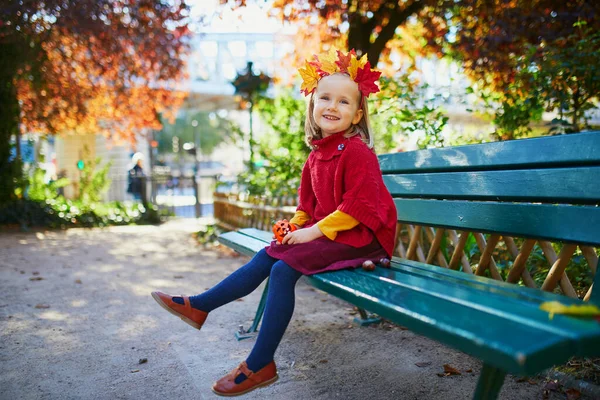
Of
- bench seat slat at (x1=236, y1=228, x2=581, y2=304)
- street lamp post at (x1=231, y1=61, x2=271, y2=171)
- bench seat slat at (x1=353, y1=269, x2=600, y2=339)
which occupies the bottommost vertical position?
bench seat slat at (x1=236, y1=228, x2=581, y2=304)

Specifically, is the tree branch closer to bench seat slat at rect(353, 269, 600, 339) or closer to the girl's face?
the girl's face

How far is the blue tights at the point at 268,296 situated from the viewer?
6.50 ft

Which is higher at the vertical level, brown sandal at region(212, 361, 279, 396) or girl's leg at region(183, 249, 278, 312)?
→ girl's leg at region(183, 249, 278, 312)

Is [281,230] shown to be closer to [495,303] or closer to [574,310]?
[495,303]

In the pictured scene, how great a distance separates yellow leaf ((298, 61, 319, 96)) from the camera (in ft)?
8.45

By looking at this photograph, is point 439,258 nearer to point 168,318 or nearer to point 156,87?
point 168,318

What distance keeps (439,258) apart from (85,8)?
6955mm

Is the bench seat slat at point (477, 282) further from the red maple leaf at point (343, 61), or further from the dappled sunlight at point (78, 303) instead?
the dappled sunlight at point (78, 303)

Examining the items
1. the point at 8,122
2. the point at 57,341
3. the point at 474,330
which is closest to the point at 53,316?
the point at 57,341

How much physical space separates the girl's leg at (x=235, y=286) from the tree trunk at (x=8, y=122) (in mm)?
8588

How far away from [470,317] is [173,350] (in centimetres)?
199

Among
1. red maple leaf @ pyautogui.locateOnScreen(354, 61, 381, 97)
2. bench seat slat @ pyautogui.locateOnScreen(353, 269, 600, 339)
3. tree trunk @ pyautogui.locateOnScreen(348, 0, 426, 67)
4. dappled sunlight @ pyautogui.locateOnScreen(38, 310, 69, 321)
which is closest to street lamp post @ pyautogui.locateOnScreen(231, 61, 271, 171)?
tree trunk @ pyautogui.locateOnScreen(348, 0, 426, 67)

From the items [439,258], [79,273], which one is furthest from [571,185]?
[79,273]

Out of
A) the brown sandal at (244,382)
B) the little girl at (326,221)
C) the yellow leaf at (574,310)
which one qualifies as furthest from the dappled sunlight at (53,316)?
the yellow leaf at (574,310)
